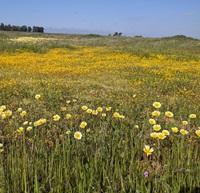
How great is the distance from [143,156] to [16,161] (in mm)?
1933

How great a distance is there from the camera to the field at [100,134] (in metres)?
2.92

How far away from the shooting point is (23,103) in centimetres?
754

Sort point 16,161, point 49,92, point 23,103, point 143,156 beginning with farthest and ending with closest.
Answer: point 49,92, point 23,103, point 143,156, point 16,161

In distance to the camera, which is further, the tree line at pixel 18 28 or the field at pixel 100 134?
the tree line at pixel 18 28

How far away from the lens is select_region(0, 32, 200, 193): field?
2924 millimetres

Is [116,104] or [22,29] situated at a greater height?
[22,29]

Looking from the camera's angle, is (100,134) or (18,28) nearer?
(100,134)

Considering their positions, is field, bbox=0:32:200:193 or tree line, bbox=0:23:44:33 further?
tree line, bbox=0:23:44:33

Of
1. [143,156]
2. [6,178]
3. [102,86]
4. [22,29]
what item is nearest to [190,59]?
[102,86]

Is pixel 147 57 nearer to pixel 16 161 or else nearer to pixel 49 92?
pixel 49 92

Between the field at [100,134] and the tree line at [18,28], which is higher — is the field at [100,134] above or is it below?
below

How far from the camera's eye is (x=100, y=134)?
15.2ft

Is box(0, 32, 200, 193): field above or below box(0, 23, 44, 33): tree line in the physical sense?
below

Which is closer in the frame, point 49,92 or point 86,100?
point 86,100
